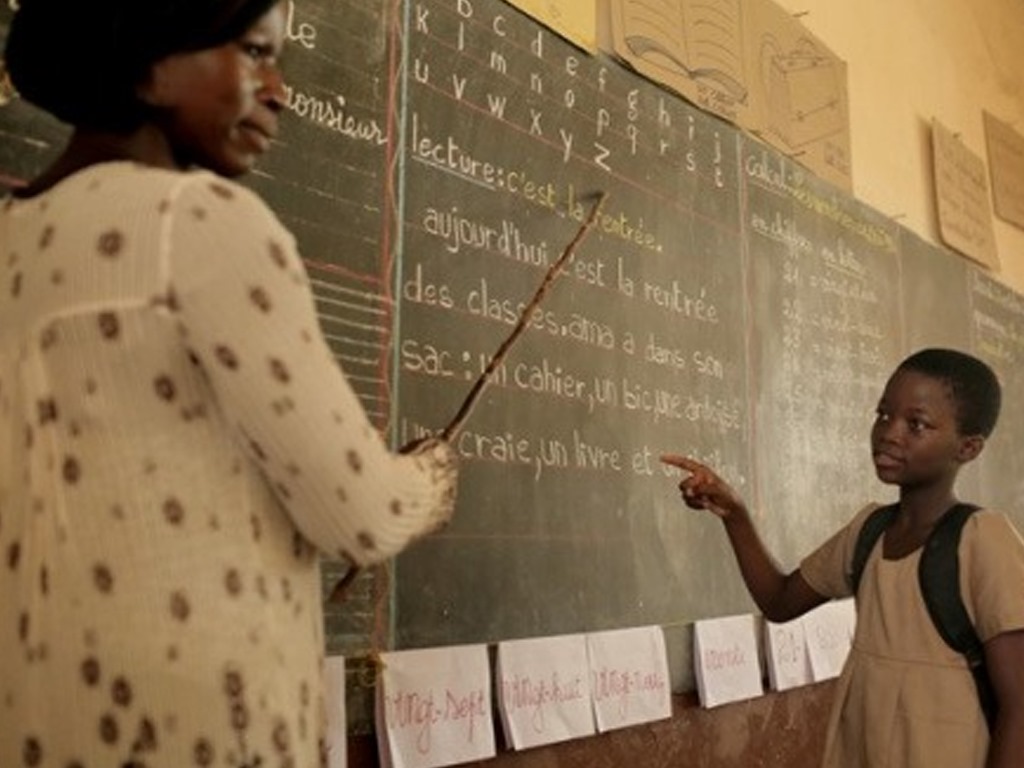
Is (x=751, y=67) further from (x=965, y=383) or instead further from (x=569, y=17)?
(x=965, y=383)

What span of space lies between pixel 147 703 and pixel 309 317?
11.6 inches

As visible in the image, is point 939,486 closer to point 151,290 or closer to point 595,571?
point 595,571

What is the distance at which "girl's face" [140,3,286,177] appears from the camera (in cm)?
87

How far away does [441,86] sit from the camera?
1841mm

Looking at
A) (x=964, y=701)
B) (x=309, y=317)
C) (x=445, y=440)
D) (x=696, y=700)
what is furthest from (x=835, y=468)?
(x=309, y=317)

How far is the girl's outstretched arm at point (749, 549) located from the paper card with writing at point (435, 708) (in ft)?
1.44

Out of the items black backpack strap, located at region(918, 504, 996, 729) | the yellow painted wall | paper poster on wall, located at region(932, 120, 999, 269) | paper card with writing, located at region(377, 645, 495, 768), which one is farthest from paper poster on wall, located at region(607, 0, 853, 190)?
paper card with writing, located at region(377, 645, 495, 768)

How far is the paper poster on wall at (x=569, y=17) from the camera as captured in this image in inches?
81.1

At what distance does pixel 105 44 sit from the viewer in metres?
0.84

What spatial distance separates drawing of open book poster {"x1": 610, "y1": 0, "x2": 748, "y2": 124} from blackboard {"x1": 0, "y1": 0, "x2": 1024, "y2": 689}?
54 mm

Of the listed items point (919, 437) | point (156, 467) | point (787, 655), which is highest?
point (919, 437)

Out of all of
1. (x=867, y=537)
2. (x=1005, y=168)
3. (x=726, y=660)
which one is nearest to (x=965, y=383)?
(x=867, y=537)

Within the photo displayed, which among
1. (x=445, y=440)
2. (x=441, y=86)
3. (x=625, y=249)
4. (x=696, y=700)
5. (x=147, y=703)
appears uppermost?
(x=441, y=86)

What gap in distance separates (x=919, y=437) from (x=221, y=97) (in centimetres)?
135
